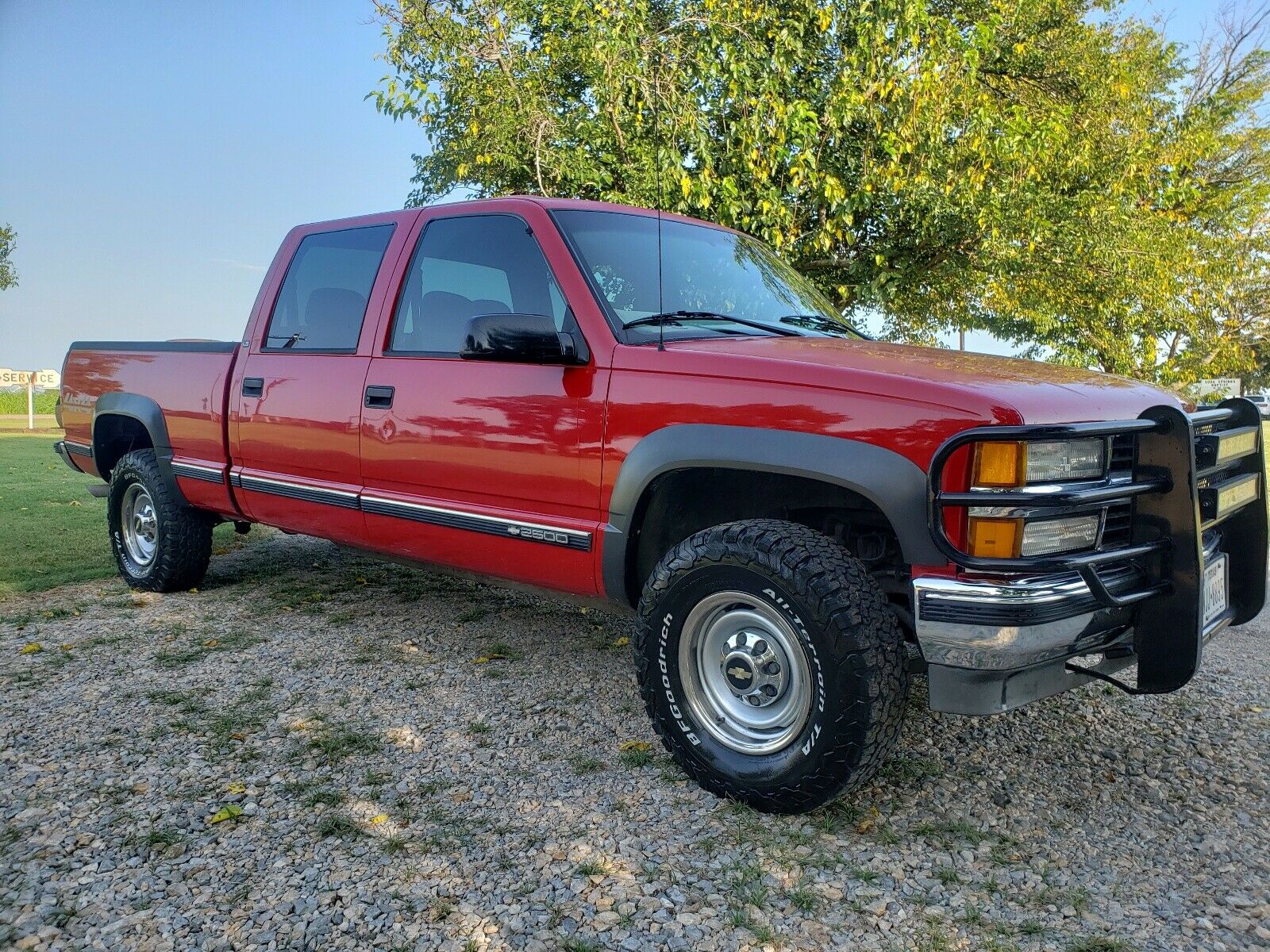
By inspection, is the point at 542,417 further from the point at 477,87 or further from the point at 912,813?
the point at 477,87

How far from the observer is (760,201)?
918cm

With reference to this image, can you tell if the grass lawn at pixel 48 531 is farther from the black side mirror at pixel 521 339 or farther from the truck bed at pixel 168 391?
the black side mirror at pixel 521 339

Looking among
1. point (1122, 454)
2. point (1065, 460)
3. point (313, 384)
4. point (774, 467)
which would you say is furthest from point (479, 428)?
point (1122, 454)

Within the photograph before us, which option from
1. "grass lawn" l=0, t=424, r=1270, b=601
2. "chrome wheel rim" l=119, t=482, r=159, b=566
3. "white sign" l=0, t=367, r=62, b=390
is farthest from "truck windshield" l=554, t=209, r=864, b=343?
"white sign" l=0, t=367, r=62, b=390

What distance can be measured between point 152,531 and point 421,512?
2618 millimetres

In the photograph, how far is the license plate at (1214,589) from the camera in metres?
3.02

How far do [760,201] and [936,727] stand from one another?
6.61 meters

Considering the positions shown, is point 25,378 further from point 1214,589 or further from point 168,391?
point 1214,589

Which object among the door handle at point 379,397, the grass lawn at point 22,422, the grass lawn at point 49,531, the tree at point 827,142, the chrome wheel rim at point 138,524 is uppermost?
the tree at point 827,142

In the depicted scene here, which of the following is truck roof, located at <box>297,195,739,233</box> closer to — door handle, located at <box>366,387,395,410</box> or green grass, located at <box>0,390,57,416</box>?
door handle, located at <box>366,387,395,410</box>

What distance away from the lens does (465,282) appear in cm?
403

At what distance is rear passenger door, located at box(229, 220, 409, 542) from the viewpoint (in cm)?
427

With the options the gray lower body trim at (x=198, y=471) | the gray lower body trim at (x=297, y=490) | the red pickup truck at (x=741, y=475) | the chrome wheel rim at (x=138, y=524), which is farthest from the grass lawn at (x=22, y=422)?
the red pickup truck at (x=741, y=475)

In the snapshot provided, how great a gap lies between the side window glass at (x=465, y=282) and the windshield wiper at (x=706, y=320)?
1.13 ft
